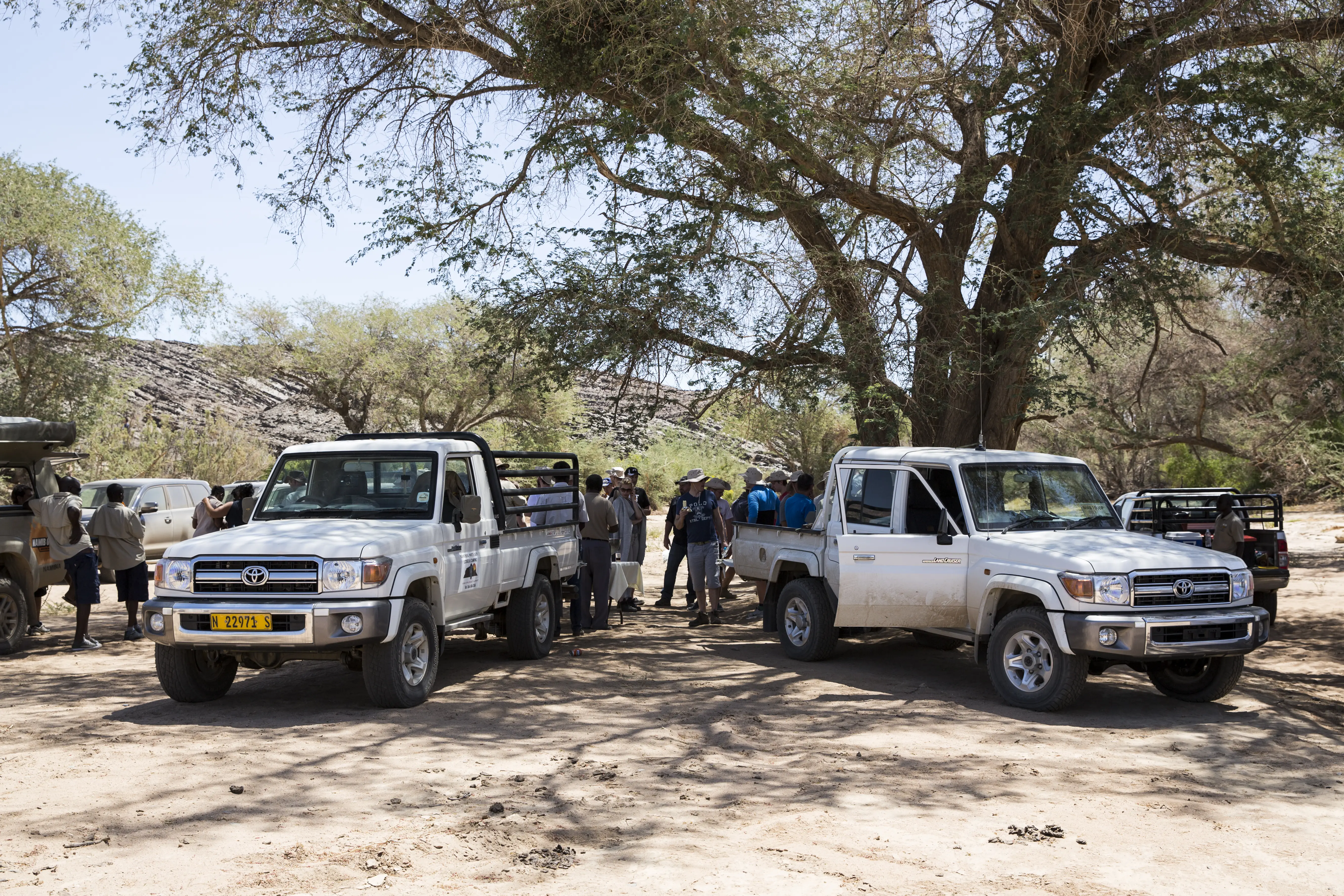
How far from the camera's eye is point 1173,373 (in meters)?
24.0

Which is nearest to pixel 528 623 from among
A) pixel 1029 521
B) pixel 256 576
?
pixel 256 576

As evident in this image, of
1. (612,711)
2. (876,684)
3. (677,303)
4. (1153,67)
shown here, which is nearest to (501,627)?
(612,711)

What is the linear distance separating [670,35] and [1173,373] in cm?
1623

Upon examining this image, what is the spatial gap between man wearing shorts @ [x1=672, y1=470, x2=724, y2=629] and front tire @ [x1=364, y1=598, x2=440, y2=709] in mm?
5319

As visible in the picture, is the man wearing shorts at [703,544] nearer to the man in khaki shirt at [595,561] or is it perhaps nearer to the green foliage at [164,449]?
the man in khaki shirt at [595,561]

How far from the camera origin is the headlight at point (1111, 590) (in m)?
8.48

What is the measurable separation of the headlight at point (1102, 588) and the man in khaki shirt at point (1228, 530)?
503 centimetres

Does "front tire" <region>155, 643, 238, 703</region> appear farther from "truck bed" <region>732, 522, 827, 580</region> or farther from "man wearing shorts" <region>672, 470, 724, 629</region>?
"man wearing shorts" <region>672, 470, 724, 629</region>

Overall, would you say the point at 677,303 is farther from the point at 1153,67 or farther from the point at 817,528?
the point at 1153,67

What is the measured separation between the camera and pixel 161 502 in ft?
70.2

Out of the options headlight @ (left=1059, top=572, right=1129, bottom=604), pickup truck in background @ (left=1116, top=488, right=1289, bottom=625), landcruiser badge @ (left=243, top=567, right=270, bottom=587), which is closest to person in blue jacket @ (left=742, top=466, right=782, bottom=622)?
pickup truck in background @ (left=1116, top=488, right=1289, bottom=625)

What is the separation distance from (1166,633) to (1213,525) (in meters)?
6.38

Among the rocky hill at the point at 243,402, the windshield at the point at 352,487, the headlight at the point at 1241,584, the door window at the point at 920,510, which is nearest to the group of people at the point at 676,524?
the door window at the point at 920,510

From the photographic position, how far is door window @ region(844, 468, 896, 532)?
10.3 metres
